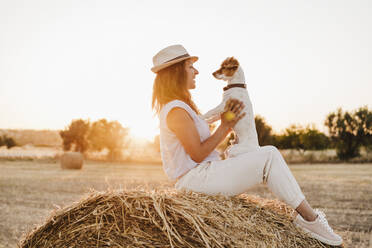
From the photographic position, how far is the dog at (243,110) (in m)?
3.43

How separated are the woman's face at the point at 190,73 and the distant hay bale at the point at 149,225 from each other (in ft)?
3.54

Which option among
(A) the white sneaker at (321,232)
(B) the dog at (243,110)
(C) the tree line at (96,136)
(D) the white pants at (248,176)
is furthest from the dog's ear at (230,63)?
(C) the tree line at (96,136)

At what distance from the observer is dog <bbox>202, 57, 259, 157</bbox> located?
11.2 feet

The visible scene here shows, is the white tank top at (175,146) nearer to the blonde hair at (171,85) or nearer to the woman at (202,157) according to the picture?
the woman at (202,157)

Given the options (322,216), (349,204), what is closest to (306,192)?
(349,204)

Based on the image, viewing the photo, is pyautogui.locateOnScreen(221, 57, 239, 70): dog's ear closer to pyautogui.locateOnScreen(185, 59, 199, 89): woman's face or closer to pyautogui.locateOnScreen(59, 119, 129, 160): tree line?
pyautogui.locateOnScreen(185, 59, 199, 89): woman's face

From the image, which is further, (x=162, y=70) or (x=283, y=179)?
(x=162, y=70)

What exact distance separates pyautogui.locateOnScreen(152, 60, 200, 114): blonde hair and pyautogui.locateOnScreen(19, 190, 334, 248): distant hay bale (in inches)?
36.7

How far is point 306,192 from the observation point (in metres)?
11.3

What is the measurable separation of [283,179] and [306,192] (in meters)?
9.02

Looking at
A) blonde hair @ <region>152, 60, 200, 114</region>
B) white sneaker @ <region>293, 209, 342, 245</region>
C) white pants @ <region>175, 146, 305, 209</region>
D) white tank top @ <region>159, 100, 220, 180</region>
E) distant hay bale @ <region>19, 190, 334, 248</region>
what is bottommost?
white sneaker @ <region>293, 209, 342, 245</region>

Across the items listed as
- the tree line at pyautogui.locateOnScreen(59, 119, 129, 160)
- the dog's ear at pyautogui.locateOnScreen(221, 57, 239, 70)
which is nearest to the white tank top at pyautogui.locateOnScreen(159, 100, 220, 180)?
the dog's ear at pyautogui.locateOnScreen(221, 57, 239, 70)

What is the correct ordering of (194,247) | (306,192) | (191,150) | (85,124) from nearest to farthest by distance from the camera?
(194,247) → (191,150) → (306,192) → (85,124)

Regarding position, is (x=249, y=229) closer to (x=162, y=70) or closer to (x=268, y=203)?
(x=268, y=203)
